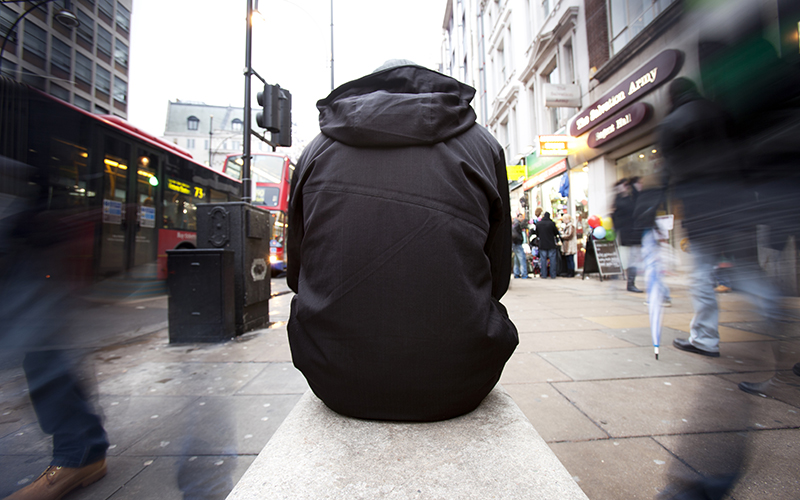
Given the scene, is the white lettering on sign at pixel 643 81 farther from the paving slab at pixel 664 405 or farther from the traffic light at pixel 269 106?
the paving slab at pixel 664 405

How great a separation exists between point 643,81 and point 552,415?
31.6 ft

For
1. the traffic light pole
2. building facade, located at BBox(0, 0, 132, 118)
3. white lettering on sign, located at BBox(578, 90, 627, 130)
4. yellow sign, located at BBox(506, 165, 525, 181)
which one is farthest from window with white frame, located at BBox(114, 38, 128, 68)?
yellow sign, located at BBox(506, 165, 525, 181)

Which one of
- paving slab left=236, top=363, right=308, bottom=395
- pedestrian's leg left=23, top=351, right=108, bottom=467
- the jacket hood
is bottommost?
paving slab left=236, top=363, right=308, bottom=395

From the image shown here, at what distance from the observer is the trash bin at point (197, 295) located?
4.04 metres

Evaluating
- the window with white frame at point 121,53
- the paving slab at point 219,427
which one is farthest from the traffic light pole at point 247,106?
the paving slab at point 219,427

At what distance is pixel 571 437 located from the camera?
1.96 m

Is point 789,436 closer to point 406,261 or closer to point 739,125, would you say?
point 739,125

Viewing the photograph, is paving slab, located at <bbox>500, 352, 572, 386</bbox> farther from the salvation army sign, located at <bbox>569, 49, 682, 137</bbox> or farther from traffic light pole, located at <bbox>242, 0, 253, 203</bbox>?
the salvation army sign, located at <bbox>569, 49, 682, 137</bbox>

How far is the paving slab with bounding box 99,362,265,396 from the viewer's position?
2697 millimetres

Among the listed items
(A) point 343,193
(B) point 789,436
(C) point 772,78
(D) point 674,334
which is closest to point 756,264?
(C) point 772,78

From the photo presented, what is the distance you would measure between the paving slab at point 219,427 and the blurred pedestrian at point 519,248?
333 inches

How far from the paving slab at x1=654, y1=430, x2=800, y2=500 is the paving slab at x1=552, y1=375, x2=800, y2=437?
93 millimetres

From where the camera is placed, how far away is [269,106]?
16.7 feet

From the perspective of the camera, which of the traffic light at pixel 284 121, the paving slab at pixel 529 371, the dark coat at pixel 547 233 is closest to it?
the paving slab at pixel 529 371
